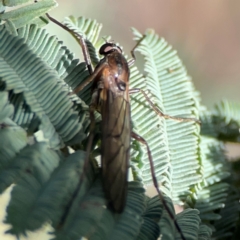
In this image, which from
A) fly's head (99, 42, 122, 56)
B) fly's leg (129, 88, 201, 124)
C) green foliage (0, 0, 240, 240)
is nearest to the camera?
green foliage (0, 0, 240, 240)

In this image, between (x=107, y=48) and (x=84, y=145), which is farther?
(x=107, y=48)

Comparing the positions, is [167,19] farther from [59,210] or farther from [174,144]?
[59,210]

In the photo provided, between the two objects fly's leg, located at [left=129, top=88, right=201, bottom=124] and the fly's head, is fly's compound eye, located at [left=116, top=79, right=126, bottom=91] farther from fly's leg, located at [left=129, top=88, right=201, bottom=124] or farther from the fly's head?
the fly's head

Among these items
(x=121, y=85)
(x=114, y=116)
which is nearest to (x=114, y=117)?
(x=114, y=116)

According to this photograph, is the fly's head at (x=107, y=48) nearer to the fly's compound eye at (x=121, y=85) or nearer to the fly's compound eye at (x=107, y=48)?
the fly's compound eye at (x=107, y=48)

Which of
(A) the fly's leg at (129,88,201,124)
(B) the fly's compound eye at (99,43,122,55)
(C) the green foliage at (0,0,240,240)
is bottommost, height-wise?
(C) the green foliage at (0,0,240,240)

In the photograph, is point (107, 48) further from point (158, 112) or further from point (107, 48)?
point (158, 112)

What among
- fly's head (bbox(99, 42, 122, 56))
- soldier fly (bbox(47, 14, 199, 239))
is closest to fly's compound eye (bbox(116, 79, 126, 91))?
soldier fly (bbox(47, 14, 199, 239))
